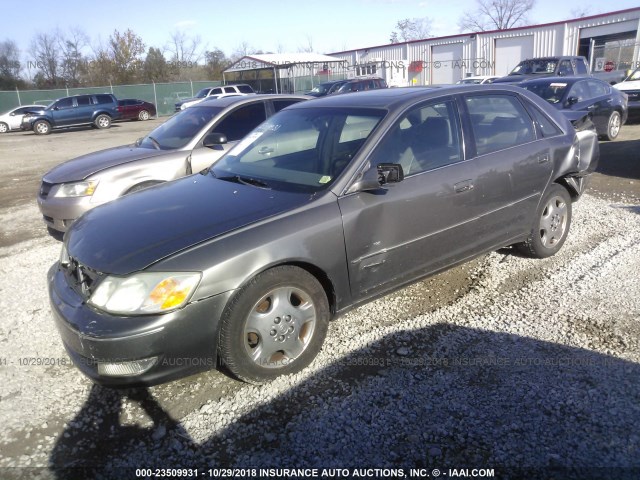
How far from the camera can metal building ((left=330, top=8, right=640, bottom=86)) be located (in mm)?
27719

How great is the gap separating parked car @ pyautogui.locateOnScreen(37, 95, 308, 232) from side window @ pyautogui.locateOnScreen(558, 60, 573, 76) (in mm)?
13379

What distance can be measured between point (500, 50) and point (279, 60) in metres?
17.5

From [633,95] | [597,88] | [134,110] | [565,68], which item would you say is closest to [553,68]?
[565,68]

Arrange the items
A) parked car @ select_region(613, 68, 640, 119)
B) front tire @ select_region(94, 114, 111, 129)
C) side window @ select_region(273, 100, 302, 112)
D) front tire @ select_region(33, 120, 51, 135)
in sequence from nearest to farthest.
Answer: side window @ select_region(273, 100, 302, 112) < parked car @ select_region(613, 68, 640, 119) < front tire @ select_region(33, 120, 51, 135) < front tire @ select_region(94, 114, 111, 129)

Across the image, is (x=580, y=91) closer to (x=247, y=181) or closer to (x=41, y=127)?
(x=247, y=181)

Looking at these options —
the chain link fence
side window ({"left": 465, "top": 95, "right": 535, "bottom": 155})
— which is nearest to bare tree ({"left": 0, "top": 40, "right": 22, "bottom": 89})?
the chain link fence

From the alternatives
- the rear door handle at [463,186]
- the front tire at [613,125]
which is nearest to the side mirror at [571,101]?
the front tire at [613,125]

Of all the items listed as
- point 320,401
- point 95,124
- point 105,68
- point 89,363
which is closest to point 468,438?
point 320,401

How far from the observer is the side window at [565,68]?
17.0 m

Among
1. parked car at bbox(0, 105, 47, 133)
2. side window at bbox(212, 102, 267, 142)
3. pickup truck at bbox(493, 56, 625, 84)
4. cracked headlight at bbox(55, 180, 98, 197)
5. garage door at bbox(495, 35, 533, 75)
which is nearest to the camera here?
cracked headlight at bbox(55, 180, 98, 197)

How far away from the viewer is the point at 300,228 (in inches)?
123

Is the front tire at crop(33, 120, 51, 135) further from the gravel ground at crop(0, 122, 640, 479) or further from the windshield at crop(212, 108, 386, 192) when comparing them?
the windshield at crop(212, 108, 386, 192)

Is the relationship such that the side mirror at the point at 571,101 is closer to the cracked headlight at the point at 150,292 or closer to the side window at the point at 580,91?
the side window at the point at 580,91

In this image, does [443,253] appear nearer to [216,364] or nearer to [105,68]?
[216,364]
